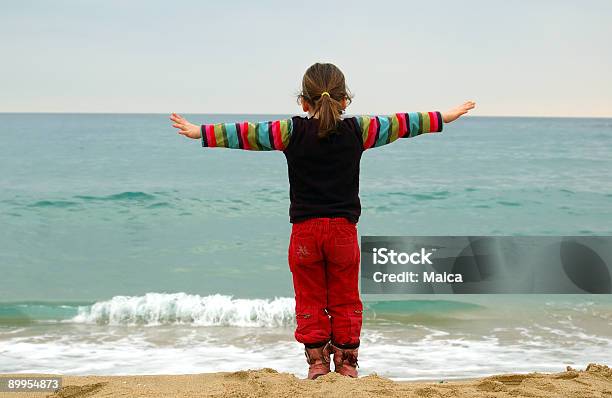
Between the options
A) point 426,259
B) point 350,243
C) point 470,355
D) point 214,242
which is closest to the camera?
point 350,243

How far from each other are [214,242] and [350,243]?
9.73 meters

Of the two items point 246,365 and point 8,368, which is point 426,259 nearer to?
point 246,365

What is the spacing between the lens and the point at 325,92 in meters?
3.45

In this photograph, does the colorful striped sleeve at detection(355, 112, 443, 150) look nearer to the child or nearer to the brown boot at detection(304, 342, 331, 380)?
the child

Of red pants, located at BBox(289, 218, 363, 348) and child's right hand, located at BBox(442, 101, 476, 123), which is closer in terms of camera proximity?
red pants, located at BBox(289, 218, 363, 348)

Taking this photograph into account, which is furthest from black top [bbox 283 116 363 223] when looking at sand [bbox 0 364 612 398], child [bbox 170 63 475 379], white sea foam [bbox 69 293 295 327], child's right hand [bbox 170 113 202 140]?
white sea foam [bbox 69 293 295 327]

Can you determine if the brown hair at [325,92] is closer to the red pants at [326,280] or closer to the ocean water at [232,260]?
the red pants at [326,280]

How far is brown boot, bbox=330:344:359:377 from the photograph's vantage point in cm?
355

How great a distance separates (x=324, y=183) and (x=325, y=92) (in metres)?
0.44

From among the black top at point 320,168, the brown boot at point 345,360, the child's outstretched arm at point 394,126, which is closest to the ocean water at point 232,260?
the brown boot at point 345,360

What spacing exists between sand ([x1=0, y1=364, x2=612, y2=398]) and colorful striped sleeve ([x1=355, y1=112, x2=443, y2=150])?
1.15m

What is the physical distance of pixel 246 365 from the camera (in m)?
5.60

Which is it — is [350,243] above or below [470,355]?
above


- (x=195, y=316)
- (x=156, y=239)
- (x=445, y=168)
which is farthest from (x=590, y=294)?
(x=445, y=168)
